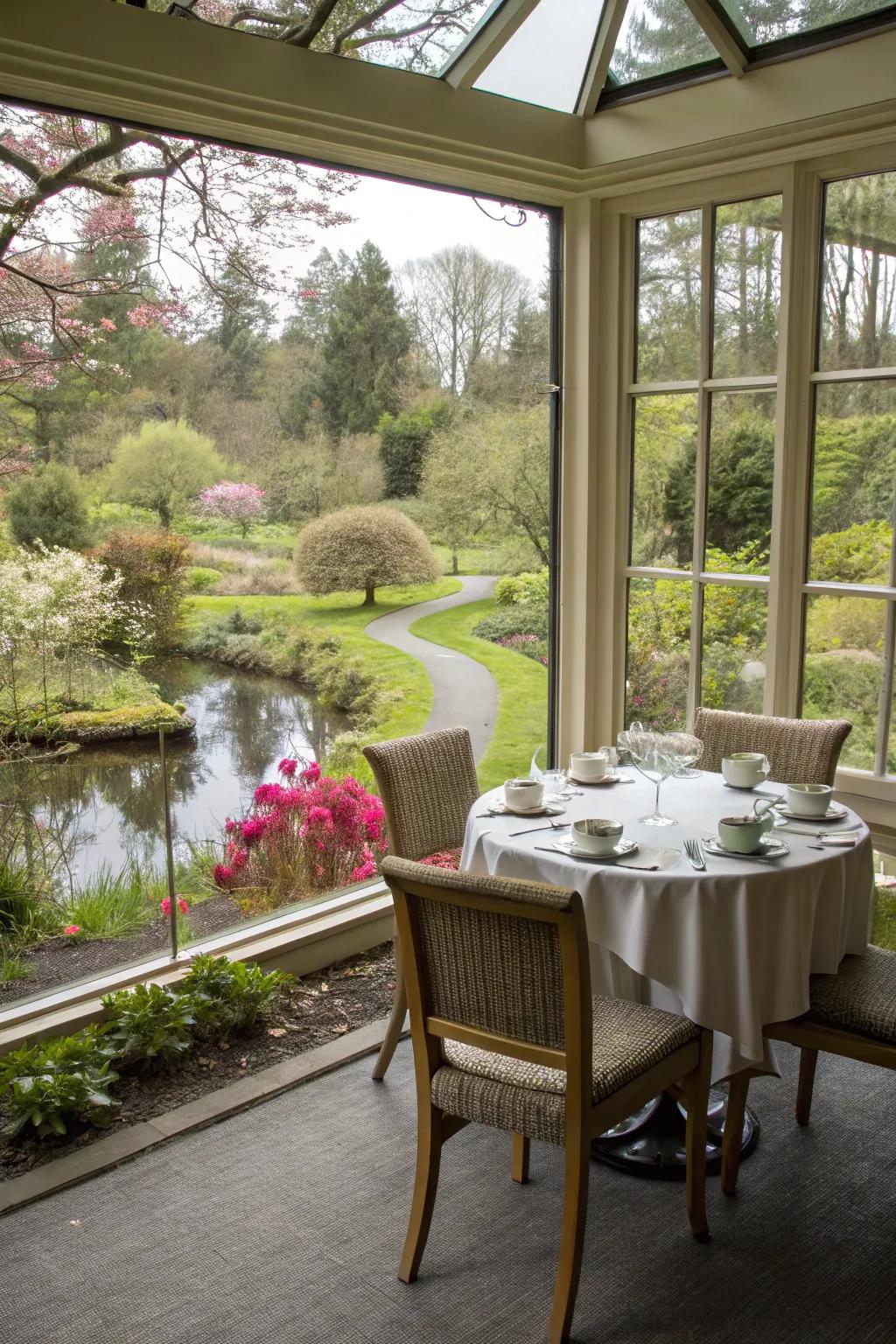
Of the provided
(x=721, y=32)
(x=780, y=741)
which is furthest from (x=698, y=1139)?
(x=721, y=32)

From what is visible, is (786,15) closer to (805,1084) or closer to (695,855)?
(695,855)

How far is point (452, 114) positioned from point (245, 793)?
2.34 meters

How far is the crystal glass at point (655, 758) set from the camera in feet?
8.89

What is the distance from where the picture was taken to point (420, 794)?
3.12 meters

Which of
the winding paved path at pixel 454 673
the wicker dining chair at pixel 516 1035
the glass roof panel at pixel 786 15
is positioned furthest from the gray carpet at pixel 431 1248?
the glass roof panel at pixel 786 15

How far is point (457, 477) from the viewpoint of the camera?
423 cm

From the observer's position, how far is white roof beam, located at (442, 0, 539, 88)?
134 inches

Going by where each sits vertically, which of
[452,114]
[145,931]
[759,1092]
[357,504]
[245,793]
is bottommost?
[759,1092]

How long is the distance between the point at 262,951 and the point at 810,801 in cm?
183

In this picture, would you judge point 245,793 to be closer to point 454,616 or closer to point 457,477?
point 454,616

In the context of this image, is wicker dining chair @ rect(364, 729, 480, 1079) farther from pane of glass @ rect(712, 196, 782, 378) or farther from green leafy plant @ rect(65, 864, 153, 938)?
pane of glass @ rect(712, 196, 782, 378)

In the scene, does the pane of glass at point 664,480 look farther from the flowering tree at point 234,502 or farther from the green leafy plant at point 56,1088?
the green leafy plant at point 56,1088

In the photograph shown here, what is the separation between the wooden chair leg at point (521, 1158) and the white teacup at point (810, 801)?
104cm

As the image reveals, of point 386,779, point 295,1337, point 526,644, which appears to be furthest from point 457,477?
point 295,1337
